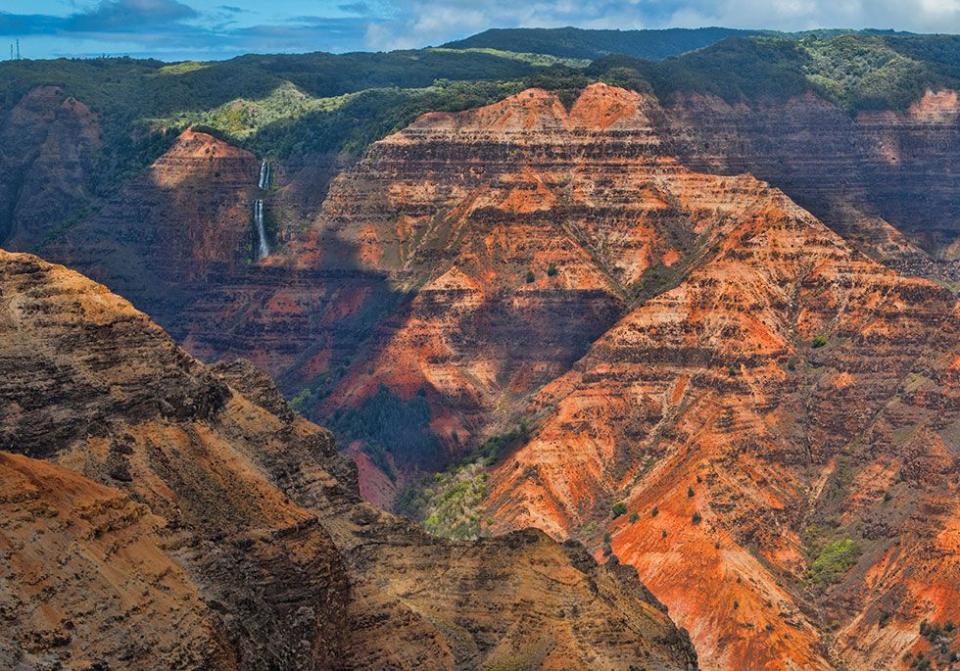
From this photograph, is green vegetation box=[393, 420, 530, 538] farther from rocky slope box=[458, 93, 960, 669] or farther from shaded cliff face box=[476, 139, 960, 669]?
shaded cliff face box=[476, 139, 960, 669]

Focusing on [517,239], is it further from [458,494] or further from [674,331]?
[458,494]

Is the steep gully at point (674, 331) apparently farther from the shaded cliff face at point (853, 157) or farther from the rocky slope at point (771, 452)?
the shaded cliff face at point (853, 157)

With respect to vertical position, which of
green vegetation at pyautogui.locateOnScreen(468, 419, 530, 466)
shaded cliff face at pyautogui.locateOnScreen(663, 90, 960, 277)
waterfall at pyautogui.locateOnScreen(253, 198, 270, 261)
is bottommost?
green vegetation at pyautogui.locateOnScreen(468, 419, 530, 466)

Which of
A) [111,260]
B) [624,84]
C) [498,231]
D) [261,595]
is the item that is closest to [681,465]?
[498,231]

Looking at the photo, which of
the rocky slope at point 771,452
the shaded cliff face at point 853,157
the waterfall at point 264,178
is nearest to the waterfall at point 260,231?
the waterfall at point 264,178

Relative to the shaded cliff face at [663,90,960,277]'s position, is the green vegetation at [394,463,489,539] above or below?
below

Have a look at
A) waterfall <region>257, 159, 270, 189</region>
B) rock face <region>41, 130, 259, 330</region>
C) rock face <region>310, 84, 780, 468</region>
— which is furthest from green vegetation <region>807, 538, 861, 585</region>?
waterfall <region>257, 159, 270, 189</region>

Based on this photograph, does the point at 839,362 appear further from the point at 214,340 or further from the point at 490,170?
the point at 214,340
